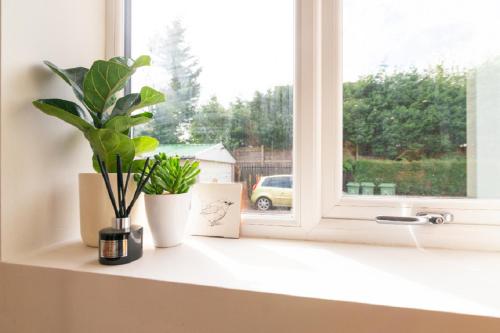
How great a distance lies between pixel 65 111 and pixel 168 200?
35 cm

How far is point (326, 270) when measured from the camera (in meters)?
0.69

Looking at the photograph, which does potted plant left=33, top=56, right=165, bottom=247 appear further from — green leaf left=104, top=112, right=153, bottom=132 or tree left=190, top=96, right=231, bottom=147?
tree left=190, top=96, right=231, bottom=147

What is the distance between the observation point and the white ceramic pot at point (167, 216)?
0.84 m

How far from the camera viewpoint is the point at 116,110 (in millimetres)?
869

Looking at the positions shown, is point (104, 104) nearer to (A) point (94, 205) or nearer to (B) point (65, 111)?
(B) point (65, 111)

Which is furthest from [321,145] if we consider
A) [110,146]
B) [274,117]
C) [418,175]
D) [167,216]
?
[110,146]

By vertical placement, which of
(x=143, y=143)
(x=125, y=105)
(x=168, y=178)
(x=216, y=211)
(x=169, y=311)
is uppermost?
(x=125, y=105)

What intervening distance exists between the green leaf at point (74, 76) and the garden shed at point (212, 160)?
0.37 metres

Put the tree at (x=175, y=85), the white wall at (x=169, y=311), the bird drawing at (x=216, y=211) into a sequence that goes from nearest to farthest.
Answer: the white wall at (x=169, y=311) < the bird drawing at (x=216, y=211) < the tree at (x=175, y=85)

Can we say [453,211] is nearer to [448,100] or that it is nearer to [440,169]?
[440,169]

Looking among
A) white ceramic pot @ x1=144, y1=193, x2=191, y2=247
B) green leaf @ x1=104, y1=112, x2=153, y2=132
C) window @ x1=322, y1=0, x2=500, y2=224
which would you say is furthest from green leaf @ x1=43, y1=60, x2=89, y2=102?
window @ x1=322, y1=0, x2=500, y2=224

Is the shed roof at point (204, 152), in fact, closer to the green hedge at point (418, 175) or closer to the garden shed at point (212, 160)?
the garden shed at point (212, 160)

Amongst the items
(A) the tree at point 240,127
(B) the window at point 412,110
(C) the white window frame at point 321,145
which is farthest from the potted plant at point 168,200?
(B) the window at point 412,110

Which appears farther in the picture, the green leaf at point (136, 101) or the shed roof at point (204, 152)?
the shed roof at point (204, 152)
